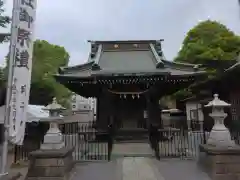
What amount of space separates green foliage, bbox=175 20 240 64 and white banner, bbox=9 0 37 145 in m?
13.3

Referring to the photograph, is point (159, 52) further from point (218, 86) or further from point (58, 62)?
point (58, 62)

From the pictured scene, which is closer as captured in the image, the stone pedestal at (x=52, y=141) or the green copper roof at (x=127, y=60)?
the stone pedestal at (x=52, y=141)

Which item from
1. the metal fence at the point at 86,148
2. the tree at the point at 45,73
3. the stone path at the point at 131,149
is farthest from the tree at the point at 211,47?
the tree at the point at 45,73

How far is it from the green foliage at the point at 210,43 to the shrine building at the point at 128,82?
178 inches

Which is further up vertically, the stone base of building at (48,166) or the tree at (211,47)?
the tree at (211,47)

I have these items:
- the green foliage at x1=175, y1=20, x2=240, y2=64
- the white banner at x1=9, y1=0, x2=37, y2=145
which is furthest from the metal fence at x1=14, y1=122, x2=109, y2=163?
the green foliage at x1=175, y1=20, x2=240, y2=64

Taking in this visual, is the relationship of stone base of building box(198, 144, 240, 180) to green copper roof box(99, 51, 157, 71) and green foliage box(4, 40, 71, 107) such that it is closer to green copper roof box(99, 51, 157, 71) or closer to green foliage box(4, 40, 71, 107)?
green copper roof box(99, 51, 157, 71)

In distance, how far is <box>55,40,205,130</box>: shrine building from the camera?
35.0ft

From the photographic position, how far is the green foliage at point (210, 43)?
16203 mm

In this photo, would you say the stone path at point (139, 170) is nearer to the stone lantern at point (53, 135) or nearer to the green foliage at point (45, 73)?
the stone lantern at point (53, 135)

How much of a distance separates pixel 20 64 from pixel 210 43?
57.2 ft

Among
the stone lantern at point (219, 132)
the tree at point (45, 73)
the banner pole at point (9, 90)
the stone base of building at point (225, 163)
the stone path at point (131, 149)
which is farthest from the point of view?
the tree at point (45, 73)

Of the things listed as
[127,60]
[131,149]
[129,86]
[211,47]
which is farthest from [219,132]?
[211,47]

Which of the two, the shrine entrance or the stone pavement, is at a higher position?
the shrine entrance
